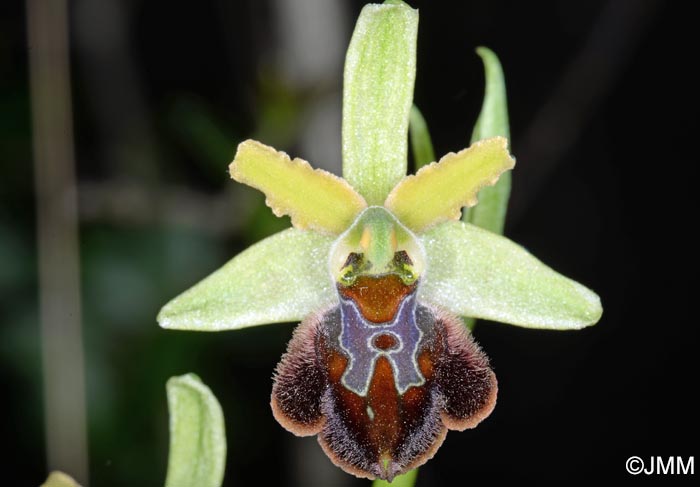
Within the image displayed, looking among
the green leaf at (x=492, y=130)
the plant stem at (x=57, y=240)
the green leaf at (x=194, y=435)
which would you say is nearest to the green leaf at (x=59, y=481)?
the green leaf at (x=194, y=435)

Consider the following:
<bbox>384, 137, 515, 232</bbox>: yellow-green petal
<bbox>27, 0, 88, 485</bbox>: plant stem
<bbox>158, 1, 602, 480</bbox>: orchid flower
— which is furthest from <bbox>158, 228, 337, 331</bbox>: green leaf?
<bbox>27, 0, 88, 485</bbox>: plant stem

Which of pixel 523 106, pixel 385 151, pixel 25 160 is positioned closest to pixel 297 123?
pixel 25 160

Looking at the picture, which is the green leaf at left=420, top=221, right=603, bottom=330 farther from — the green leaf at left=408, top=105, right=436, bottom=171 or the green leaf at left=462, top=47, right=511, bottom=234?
the green leaf at left=408, top=105, right=436, bottom=171

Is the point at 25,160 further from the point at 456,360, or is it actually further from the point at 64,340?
the point at 456,360

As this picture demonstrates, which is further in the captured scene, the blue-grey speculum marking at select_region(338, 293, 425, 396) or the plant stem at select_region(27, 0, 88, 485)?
the plant stem at select_region(27, 0, 88, 485)

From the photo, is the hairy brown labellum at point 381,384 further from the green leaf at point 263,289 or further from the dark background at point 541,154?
the dark background at point 541,154

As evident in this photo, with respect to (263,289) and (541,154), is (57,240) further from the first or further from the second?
(541,154)
